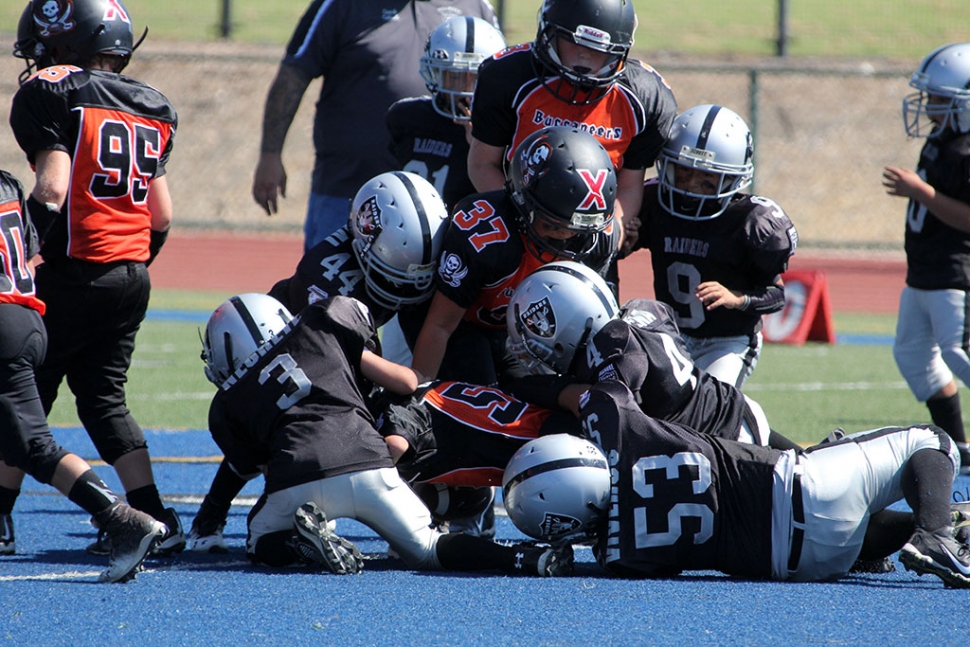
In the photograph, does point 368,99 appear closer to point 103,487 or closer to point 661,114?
point 661,114

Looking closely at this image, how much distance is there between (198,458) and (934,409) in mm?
3893

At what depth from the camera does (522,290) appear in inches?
183

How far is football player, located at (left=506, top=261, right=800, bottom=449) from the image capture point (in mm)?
4441

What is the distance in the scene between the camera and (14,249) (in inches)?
168

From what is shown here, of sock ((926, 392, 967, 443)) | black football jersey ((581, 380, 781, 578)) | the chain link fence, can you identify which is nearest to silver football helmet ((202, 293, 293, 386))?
Result: black football jersey ((581, 380, 781, 578))

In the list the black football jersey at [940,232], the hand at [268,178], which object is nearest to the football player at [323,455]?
the hand at [268,178]

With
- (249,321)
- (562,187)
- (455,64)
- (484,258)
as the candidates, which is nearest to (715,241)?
(562,187)

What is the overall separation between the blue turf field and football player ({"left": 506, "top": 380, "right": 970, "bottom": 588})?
97 mm

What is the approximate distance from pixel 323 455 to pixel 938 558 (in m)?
2.02

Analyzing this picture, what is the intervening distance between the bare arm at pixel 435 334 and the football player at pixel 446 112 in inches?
45.7

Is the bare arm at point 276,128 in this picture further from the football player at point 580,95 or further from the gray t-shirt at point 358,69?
the football player at point 580,95

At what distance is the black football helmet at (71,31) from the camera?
475 centimetres

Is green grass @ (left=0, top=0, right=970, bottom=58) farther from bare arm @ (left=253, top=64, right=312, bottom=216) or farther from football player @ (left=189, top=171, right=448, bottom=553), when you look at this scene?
football player @ (left=189, top=171, right=448, bottom=553)

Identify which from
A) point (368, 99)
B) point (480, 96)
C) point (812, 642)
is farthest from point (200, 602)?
point (368, 99)
